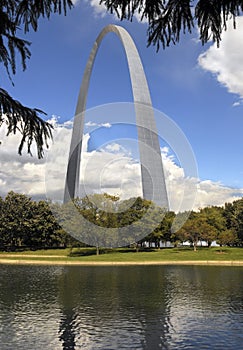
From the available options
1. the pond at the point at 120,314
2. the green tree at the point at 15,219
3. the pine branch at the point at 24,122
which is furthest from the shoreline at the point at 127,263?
the pine branch at the point at 24,122

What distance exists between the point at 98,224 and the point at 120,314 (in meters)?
37.4

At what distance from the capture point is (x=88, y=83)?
57.0m

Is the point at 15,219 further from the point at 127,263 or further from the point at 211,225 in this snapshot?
the point at 211,225

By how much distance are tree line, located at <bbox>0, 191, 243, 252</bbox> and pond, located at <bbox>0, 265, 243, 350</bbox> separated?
2654cm

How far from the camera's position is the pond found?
1286 centimetres

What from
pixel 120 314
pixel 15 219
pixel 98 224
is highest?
pixel 15 219

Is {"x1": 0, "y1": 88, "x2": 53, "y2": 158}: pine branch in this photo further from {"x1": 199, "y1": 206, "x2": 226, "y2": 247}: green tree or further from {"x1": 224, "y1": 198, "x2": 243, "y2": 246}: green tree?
{"x1": 224, "y1": 198, "x2": 243, "y2": 246}: green tree

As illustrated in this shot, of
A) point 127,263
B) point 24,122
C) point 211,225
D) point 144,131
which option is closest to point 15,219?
point 144,131

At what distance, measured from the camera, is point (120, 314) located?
55.2ft

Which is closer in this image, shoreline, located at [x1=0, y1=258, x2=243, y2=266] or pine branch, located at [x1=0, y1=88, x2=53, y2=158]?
pine branch, located at [x1=0, y1=88, x2=53, y2=158]

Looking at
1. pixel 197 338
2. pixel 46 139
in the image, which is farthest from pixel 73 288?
pixel 46 139

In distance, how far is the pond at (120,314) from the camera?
506 inches

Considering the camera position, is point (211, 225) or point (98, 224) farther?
point (211, 225)

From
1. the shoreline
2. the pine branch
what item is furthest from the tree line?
the pine branch
